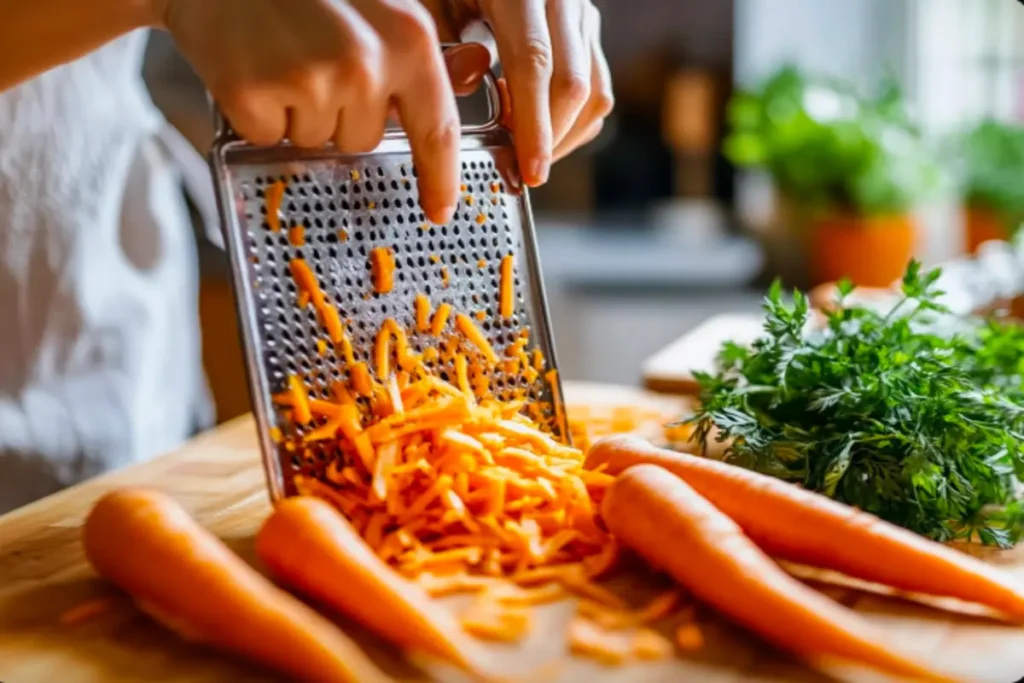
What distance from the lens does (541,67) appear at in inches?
47.0

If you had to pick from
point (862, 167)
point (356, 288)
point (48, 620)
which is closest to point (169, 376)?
point (356, 288)

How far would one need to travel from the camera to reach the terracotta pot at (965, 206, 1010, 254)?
3.32 meters

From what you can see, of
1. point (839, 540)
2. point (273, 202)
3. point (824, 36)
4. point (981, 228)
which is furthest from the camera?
point (824, 36)

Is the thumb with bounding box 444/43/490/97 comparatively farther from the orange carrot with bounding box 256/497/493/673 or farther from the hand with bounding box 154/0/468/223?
the orange carrot with bounding box 256/497/493/673

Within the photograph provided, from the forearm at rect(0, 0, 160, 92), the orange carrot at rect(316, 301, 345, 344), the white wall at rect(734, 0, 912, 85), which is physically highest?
the forearm at rect(0, 0, 160, 92)

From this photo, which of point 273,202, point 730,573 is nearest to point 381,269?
point 273,202

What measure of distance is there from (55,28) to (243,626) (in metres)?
0.63

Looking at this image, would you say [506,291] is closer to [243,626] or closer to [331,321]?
[331,321]

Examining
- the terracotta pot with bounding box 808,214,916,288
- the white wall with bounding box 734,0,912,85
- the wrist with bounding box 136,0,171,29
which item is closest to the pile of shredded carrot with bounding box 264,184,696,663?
the wrist with bounding box 136,0,171,29

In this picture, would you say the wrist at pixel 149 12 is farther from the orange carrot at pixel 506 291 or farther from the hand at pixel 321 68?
the orange carrot at pixel 506 291

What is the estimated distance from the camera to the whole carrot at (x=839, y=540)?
3.24 ft

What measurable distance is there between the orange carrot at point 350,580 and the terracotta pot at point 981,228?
2.74m

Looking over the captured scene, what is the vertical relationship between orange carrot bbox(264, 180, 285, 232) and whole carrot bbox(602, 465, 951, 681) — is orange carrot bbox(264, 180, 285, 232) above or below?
above

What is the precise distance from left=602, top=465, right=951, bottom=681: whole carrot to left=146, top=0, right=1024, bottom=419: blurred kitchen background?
2.03 metres
